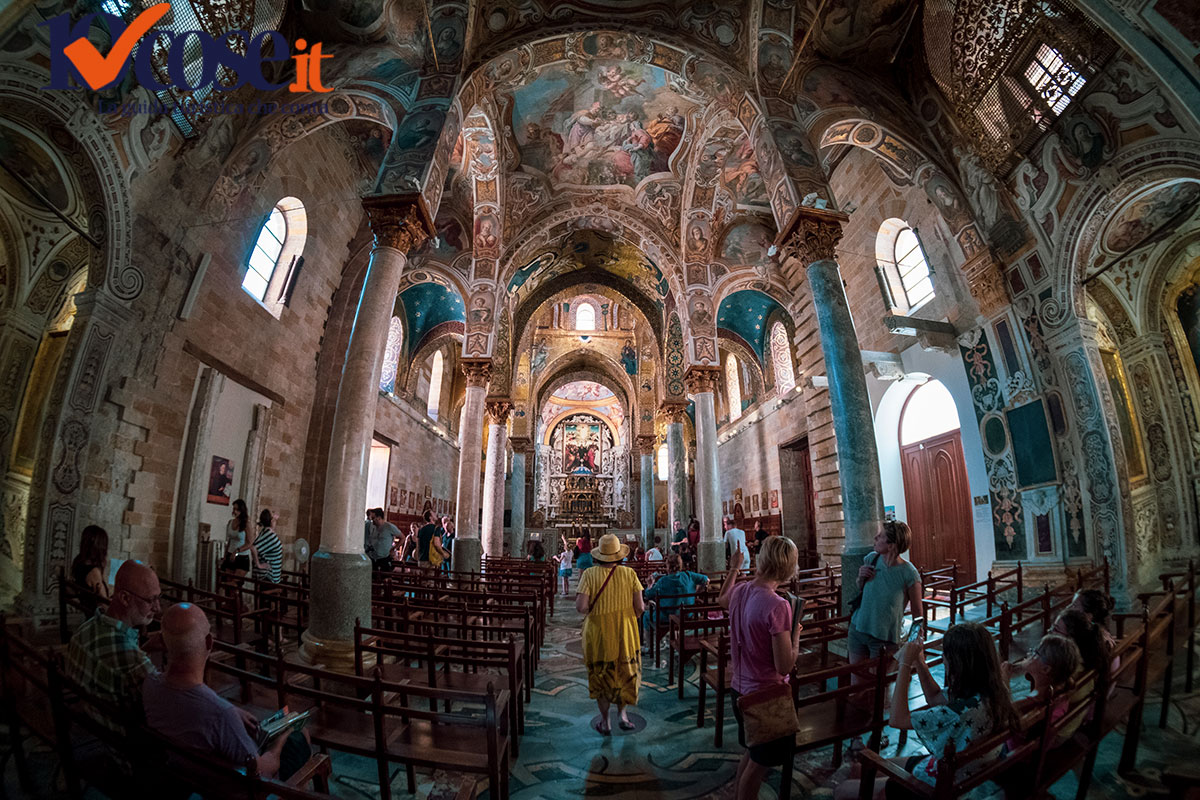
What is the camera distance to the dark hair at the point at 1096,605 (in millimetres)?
2822

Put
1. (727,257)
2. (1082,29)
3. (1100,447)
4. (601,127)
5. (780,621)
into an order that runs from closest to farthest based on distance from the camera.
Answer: (780,621), (1082,29), (1100,447), (601,127), (727,257)

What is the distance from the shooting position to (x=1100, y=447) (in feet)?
23.2

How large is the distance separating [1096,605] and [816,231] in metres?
5.78

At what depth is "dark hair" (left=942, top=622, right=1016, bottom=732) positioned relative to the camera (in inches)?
79.1

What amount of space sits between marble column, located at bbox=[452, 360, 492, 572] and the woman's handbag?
10185 mm

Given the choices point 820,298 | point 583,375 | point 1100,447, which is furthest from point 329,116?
point 583,375

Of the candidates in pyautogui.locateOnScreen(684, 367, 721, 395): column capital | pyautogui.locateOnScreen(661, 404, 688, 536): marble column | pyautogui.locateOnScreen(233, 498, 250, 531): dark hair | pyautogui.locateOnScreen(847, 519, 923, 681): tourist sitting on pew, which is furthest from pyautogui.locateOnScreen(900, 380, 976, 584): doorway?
pyautogui.locateOnScreen(233, 498, 250, 531): dark hair

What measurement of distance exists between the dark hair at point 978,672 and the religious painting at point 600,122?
1070 centimetres

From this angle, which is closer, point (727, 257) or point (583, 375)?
point (727, 257)

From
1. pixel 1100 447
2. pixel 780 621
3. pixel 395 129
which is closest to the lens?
pixel 780 621

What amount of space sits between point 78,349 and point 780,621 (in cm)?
790

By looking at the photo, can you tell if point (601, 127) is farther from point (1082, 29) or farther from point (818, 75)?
point (1082, 29)

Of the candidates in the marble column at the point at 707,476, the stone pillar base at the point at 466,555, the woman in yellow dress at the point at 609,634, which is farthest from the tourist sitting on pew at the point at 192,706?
the marble column at the point at 707,476

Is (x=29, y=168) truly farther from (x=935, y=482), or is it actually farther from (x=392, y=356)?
(x=935, y=482)
